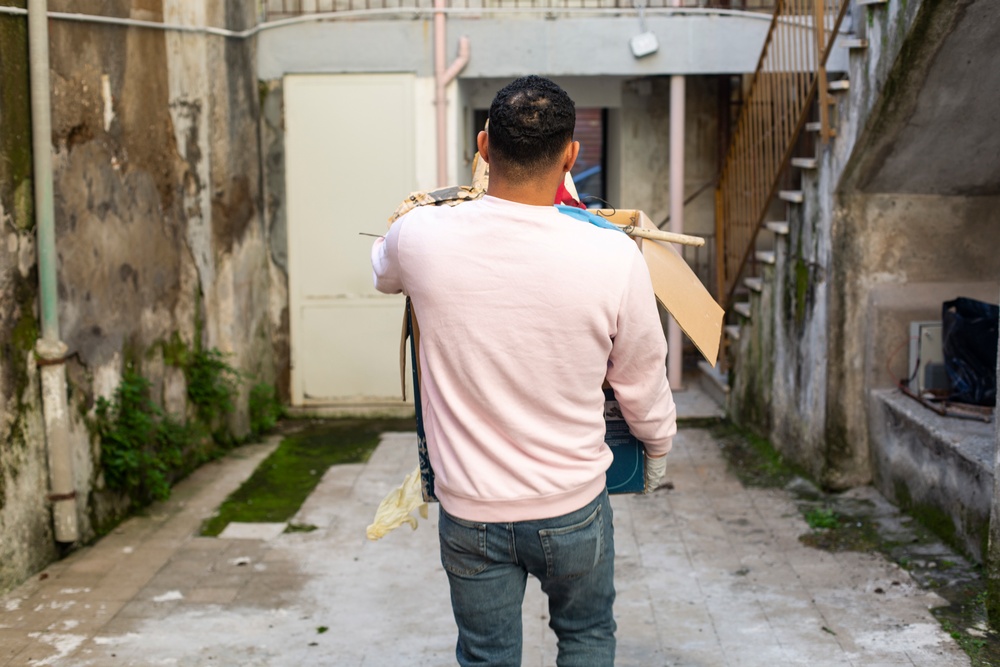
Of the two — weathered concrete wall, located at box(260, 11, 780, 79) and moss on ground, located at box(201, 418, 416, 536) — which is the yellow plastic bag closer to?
moss on ground, located at box(201, 418, 416, 536)

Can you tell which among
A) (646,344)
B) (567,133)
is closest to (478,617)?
(646,344)

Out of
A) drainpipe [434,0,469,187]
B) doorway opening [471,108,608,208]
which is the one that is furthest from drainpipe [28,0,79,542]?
doorway opening [471,108,608,208]

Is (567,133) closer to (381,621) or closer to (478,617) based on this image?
(478,617)

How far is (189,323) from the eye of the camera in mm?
7289

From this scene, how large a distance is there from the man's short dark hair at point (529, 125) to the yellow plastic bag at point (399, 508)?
3.22ft

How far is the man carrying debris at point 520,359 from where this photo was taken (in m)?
2.48

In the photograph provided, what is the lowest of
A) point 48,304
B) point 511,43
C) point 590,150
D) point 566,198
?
point 48,304

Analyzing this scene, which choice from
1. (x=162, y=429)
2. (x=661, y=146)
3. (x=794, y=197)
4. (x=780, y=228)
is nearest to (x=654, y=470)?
(x=162, y=429)

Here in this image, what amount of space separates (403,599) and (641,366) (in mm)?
2865

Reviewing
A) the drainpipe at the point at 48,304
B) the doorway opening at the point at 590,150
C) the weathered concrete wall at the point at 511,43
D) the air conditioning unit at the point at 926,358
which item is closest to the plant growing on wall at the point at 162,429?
the drainpipe at the point at 48,304

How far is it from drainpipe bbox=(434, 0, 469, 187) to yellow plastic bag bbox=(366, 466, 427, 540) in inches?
218

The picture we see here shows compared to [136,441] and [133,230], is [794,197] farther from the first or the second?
[136,441]

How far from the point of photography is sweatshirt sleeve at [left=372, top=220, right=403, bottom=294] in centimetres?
264

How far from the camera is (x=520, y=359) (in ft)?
8.14
